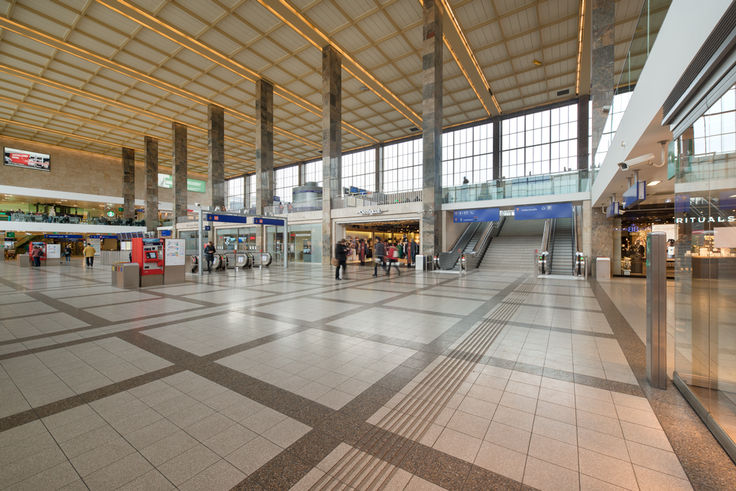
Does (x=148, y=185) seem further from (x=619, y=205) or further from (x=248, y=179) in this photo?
(x=619, y=205)

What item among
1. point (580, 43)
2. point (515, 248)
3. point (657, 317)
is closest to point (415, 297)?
point (657, 317)

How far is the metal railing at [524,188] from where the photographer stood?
47.7 feet

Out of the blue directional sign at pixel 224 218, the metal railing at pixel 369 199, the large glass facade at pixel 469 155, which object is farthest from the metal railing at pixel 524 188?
the blue directional sign at pixel 224 218

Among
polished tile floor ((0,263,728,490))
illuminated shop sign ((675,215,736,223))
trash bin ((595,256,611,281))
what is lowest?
polished tile floor ((0,263,728,490))

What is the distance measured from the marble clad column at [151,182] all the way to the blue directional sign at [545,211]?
34.5 m

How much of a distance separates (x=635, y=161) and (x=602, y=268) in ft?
26.4

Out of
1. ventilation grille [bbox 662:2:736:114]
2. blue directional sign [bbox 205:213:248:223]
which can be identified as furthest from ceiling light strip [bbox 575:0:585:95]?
blue directional sign [bbox 205:213:248:223]

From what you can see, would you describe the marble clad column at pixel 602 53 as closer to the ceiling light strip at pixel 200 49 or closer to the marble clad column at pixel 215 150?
the ceiling light strip at pixel 200 49

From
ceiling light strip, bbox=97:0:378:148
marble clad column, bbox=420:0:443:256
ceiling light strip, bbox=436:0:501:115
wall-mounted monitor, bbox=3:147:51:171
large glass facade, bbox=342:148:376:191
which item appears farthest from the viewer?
large glass facade, bbox=342:148:376:191

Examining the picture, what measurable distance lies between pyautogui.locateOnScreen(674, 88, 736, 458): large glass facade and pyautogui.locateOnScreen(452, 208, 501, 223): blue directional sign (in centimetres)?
1405

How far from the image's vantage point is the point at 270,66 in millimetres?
20078

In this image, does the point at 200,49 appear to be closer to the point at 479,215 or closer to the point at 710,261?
the point at 479,215

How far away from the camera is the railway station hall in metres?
2.15

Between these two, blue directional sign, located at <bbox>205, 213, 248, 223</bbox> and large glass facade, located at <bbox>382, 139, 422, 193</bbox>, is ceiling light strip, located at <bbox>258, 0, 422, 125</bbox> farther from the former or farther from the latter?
blue directional sign, located at <bbox>205, 213, 248, 223</bbox>
